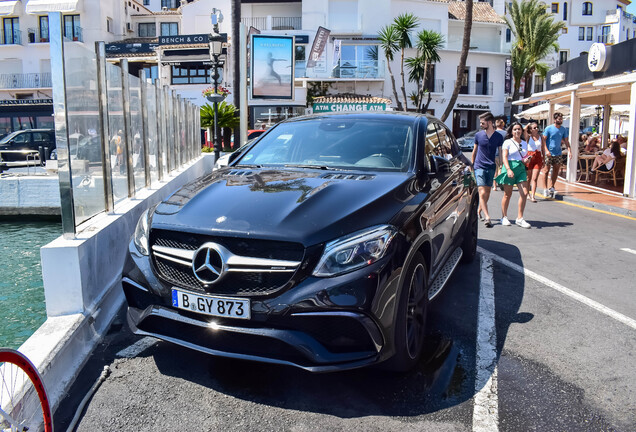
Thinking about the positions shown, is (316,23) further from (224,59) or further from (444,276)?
(444,276)

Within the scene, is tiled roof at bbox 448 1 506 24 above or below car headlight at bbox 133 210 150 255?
above

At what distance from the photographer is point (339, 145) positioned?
14.9 ft

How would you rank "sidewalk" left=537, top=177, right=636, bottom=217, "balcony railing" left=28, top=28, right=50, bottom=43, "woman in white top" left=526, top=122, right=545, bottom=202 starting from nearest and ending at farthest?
1. "sidewalk" left=537, top=177, right=636, bottom=217
2. "woman in white top" left=526, top=122, right=545, bottom=202
3. "balcony railing" left=28, top=28, right=50, bottom=43

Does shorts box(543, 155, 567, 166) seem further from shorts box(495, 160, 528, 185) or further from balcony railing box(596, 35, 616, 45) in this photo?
balcony railing box(596, 35, 616, 45)

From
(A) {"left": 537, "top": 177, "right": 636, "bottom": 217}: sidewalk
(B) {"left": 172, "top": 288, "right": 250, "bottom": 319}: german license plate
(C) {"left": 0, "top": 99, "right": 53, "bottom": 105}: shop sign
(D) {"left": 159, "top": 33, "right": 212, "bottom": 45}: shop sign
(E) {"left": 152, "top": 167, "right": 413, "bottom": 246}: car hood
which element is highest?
(D) {"left": 159, "top": 33, "right": 212, "bottom": 45}: shop sign

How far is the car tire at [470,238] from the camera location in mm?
6163

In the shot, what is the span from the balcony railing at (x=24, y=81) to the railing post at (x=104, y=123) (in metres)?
46.1

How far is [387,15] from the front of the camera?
4259 centimetres

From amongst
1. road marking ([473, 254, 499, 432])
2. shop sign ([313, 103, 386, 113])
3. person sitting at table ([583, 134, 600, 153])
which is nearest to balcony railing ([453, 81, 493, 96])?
shop sign ([313, 103, 386, 113])

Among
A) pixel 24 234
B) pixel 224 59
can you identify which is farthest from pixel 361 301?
pixel 224 59

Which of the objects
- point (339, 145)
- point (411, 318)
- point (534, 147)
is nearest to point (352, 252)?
point (411, 318)

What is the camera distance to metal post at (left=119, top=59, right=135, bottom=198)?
6.05 metres

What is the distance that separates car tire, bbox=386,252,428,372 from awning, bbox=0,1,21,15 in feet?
176

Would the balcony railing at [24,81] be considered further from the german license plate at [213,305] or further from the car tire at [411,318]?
the car tire at [411,318]
